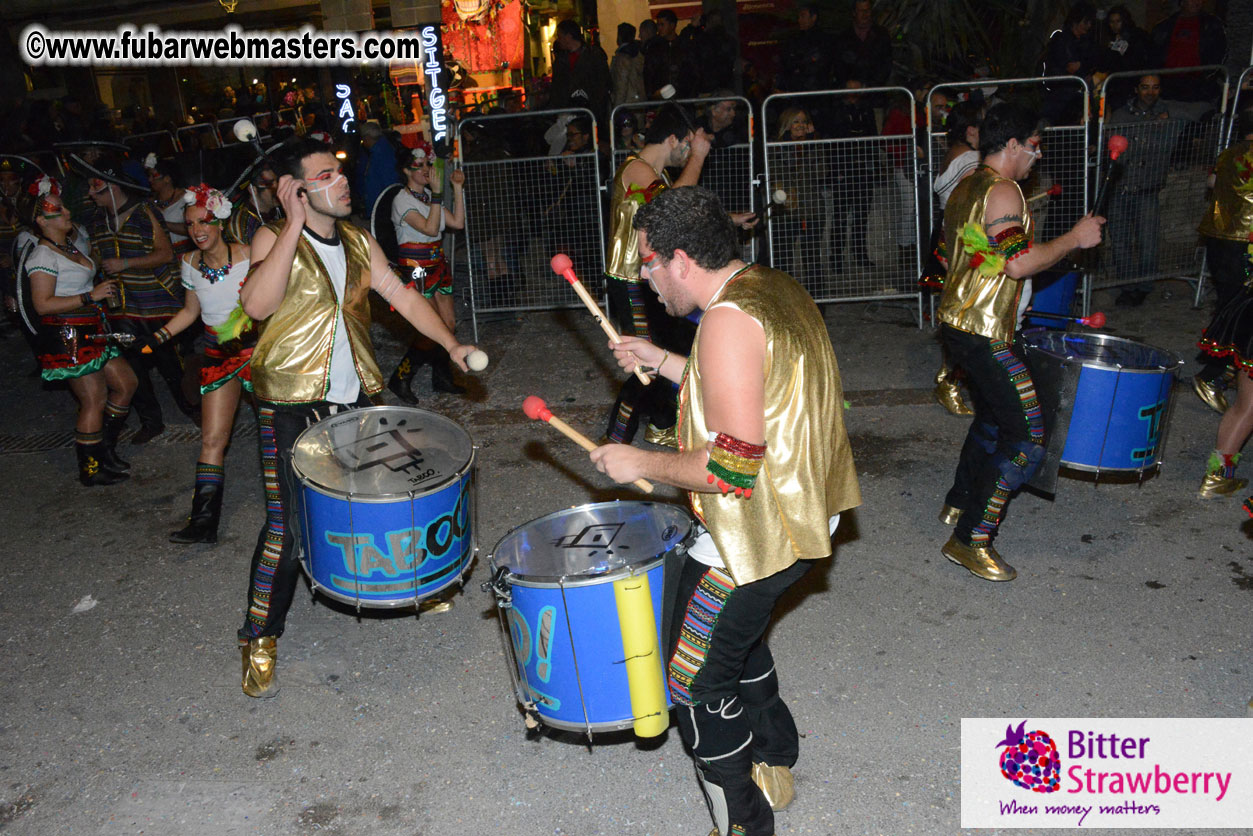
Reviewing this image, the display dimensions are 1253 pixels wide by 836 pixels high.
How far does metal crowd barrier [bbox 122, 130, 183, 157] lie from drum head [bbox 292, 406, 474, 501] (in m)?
9.61

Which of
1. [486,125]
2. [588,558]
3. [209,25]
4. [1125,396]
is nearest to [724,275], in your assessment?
[588,558]

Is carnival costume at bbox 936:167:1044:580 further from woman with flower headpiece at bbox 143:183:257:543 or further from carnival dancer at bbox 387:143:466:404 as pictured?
carnival dancer at bbox 387:143:466:404

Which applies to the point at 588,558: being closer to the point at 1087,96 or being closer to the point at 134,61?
the point at 1087,96

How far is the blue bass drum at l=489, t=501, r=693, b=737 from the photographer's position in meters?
2.49

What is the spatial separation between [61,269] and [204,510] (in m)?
1.87

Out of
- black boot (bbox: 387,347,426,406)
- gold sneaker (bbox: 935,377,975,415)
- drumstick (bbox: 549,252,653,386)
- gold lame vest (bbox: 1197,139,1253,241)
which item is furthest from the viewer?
black boot (bbox: 387,347,426,406)

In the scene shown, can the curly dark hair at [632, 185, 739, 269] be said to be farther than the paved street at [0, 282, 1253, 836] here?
No

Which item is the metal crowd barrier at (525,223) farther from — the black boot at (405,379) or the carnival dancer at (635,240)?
the carnival dancer at (635,240)

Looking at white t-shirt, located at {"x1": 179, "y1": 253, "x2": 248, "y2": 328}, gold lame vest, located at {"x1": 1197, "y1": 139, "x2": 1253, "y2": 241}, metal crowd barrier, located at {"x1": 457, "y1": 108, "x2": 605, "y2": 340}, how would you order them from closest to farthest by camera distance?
1. white t-shirt, located at {"x1": 179, "y1": 253, "x2": 248, "y2": 328}
2. gold lame vest, located at {"x1": 1197, "y1": 139, "x2": 1253, "y2": 241}
3. metal crowd barrier, located at {"x1": 457, "y1": 108, "x2": 605, "y2": 340}

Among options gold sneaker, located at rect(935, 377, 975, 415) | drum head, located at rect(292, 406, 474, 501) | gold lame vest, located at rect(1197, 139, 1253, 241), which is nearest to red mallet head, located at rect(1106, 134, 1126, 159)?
gold lame vest, located at rect(1197, 139, 1253, 241)

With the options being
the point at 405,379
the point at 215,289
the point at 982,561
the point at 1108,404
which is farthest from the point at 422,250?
the point at 1108,404

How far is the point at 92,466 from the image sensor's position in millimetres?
5801

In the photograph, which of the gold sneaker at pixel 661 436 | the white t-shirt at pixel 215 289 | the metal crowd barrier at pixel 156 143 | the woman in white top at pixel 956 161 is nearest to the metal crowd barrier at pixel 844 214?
the woman in white top at pixel 956 161

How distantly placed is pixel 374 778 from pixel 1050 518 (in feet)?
11.0
